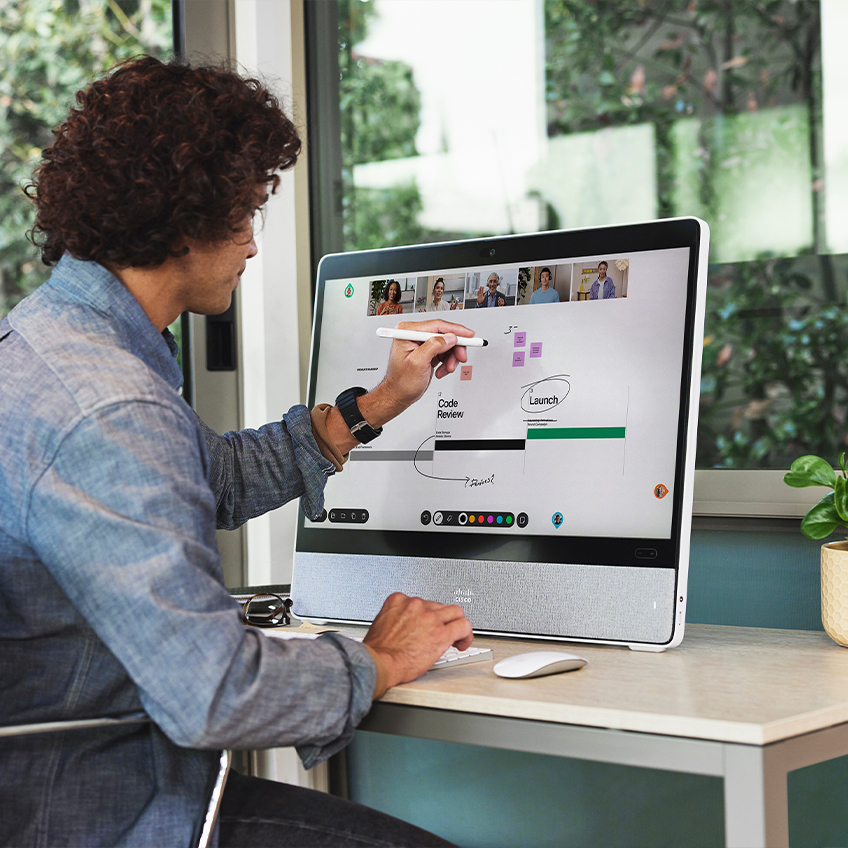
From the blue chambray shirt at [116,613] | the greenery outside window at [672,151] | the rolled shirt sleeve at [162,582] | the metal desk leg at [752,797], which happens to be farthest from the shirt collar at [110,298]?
the greenery outside window at [672,151]

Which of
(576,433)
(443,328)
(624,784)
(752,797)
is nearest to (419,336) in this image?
(443,328)

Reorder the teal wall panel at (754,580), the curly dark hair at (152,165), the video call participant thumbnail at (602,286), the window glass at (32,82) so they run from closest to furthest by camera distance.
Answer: the curly dark hair at (152,165) < the video call participant thumbnail at (602,286) < the teal wall panel at (754,580) < the window glass at (32,82)

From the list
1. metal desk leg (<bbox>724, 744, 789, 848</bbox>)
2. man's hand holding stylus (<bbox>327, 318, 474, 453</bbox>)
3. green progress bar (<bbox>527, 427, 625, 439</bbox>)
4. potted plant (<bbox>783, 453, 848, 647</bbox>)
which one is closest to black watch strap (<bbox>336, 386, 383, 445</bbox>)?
man's hand holding stylus (<bbox>327, 318, 474, 453</bbox>)

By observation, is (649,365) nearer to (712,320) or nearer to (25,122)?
(712,320)

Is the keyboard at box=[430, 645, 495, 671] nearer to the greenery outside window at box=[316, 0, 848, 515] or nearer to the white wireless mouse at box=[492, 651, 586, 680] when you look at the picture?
the white wireless mouse at box=[492, 651, 586, 680]

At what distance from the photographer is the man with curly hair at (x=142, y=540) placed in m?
0.84

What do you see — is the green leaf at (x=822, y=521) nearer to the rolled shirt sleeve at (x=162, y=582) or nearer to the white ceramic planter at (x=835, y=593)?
the white ceramic planter at (x=835, y=593)

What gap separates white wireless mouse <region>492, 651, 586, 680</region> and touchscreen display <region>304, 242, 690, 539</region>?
0.77 ft

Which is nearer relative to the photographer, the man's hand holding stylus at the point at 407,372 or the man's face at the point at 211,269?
the man's face at the point at 211,269

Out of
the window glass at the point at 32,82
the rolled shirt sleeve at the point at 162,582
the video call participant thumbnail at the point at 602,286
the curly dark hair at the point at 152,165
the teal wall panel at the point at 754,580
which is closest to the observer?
the rolled shirt sleeve at the point at 162,582

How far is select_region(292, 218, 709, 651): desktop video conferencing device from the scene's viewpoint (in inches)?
49.5

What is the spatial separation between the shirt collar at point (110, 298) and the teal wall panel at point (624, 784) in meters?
1.00

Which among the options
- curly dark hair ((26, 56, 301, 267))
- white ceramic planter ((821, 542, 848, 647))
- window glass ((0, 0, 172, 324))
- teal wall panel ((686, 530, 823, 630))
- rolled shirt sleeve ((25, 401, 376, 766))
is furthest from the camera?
window glass ((0, 0, 172, 324))

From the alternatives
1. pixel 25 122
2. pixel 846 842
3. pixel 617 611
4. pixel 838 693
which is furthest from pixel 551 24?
pixel 846 842
